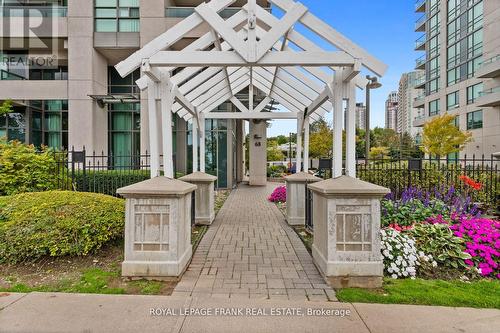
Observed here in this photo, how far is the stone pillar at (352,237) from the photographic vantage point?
13.4 feet

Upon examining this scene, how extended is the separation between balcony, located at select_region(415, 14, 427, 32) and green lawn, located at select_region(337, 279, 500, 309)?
5109 centimetres

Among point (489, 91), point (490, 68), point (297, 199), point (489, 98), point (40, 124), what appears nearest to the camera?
point (297, 199)

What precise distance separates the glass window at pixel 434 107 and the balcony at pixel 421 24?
41.6 feet

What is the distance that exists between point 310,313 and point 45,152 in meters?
8.21

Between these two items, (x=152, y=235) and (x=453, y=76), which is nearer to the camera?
(x=152, y=235)

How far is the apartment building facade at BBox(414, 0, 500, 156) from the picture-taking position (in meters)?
29.2

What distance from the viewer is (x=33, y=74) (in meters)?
17.4

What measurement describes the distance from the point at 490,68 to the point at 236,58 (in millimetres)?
33526

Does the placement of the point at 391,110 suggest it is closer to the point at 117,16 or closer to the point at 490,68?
the point at 490,68

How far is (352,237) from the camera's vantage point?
414 cm

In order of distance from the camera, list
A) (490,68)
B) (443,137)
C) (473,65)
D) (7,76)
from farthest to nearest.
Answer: (473,65) → (490,68) → (443,137) → (7,76)

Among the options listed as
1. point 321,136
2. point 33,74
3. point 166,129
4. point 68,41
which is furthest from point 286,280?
point 321,136

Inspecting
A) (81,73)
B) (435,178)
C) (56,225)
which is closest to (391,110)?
(435,178)

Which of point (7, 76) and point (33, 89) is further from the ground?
point (7, 76)
